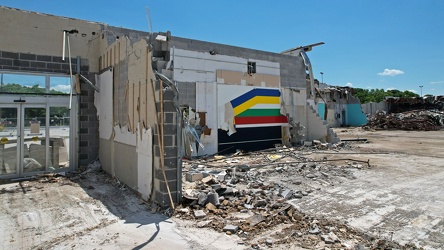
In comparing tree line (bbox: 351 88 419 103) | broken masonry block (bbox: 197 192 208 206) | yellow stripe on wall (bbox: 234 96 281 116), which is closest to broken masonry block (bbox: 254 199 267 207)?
broken masonry block (bbox: 197 192 208 206)

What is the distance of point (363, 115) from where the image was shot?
31.8 meters

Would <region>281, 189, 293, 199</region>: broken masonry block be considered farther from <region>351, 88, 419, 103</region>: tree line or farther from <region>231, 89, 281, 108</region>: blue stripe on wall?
<region>351, 88, 419, 103</region>: tree line

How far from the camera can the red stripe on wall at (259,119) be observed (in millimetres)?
12899

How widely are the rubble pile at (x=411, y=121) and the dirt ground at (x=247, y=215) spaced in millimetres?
21379

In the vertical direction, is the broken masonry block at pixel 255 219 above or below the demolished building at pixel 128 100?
below

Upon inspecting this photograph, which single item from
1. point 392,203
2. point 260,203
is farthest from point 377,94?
point 260,203

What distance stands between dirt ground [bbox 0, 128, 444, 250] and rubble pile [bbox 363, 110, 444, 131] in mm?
21379

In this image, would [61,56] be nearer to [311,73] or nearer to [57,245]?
[57,245]

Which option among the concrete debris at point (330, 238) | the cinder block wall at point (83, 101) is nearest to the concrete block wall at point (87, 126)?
the cinder block wall at point (83, 101)

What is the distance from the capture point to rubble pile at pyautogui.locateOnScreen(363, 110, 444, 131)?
25.5 metres

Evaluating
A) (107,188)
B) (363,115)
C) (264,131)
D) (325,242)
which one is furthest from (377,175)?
(363,115)

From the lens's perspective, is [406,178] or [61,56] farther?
[61,56]

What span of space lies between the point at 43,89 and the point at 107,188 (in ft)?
13.0

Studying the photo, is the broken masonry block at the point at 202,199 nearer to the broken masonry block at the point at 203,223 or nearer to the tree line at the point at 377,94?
the broken masonry block at the point at 203,223
